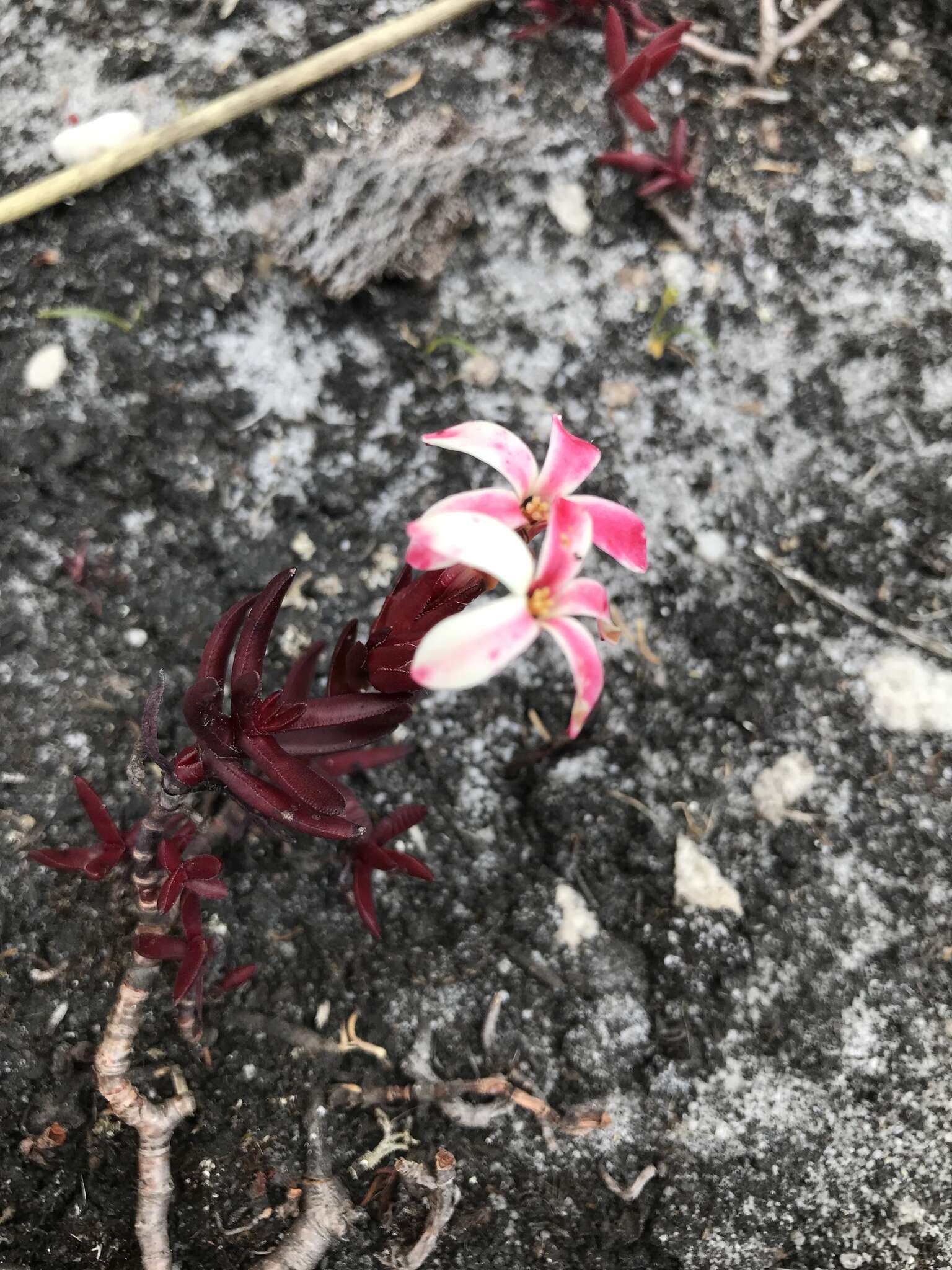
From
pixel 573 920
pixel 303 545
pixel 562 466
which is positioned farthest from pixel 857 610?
pixel 303 545

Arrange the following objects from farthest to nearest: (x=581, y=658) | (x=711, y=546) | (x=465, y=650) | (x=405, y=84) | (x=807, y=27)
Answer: (x=807, y=27), (x=405, y=84), (x=711, y=546), (x=581, y=658), (x=465, y=650)

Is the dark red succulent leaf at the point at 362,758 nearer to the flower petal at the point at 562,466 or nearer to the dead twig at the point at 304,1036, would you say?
the dead twig at the point at 304,1036

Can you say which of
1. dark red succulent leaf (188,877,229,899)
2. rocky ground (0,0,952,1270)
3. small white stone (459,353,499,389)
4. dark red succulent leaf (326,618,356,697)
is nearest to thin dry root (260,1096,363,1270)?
rocky ground (0,0,952,1270)

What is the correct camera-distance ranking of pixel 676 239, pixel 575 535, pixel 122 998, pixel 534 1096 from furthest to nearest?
pixel 676 239 → pixel 534 1096 → pixel 122 998 → pixel 575 535

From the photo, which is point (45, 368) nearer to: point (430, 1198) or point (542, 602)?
point (542, 602)

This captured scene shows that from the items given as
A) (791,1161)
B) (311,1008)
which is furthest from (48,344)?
(791,1161)

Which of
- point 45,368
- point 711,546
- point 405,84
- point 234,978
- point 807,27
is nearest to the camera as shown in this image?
point 234,978

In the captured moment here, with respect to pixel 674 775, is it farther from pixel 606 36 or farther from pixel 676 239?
pixel 606 36
